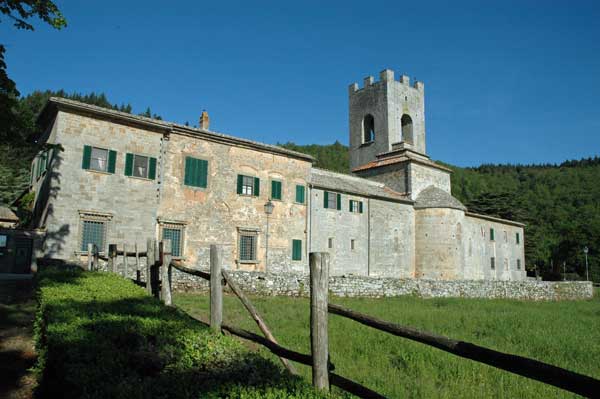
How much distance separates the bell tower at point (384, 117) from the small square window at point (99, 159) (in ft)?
77.1

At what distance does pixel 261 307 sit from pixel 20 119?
10.0 meters

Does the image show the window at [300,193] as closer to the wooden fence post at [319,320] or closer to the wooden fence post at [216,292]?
the wooden fence post at [216,292]

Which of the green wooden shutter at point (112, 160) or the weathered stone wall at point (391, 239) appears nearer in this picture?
the green wooden shutter at point (112, 160)

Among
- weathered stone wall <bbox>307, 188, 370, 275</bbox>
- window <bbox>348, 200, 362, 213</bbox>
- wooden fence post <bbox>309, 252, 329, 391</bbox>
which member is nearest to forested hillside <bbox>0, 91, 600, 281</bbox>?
wooden fence post <bbox>309, 252, 329, 391</bbox>

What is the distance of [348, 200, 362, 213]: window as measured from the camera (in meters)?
27.3

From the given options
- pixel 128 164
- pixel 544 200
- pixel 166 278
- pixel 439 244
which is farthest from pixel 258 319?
pixel 544 200

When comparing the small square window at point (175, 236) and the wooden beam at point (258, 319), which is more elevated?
the small square window at point (175, 236)

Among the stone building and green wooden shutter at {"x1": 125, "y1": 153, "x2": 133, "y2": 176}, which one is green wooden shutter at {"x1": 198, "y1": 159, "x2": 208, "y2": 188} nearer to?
the stone building

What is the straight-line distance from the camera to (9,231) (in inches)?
715

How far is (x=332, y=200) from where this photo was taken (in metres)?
26.5

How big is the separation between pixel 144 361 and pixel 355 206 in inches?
959

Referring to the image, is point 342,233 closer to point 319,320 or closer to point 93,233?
point 93,233

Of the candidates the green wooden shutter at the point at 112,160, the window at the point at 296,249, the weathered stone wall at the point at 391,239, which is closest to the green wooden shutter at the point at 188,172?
the green wooden shutter at the point at 112,160

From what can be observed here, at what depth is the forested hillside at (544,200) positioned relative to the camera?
55.8 meters
